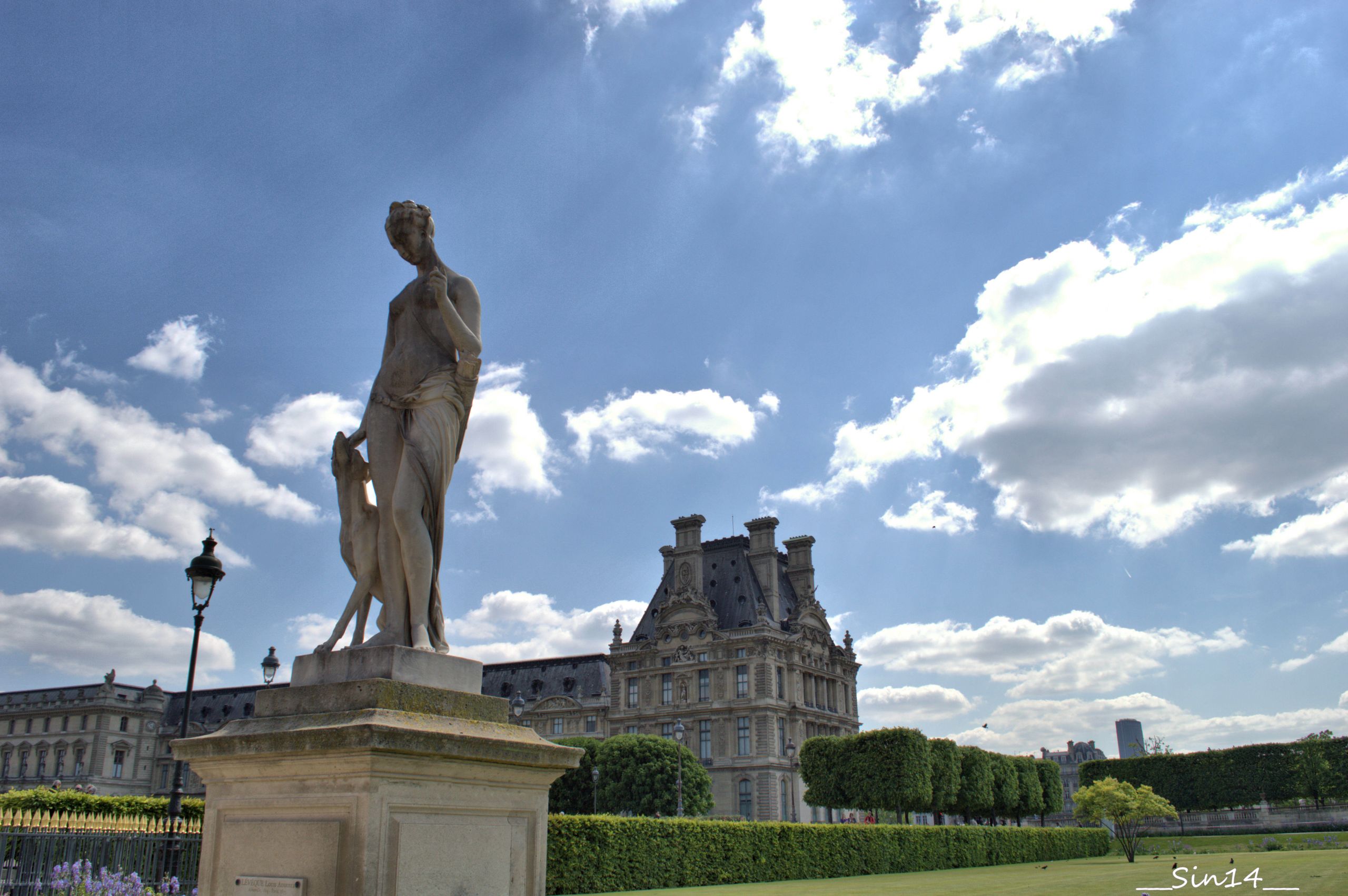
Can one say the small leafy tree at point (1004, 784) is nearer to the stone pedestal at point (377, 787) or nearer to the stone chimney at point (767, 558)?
the stone chimney at point (767, 558)

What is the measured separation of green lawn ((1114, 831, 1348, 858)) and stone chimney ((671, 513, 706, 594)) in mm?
33256

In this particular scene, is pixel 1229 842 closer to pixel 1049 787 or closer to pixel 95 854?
pixel 1049 787

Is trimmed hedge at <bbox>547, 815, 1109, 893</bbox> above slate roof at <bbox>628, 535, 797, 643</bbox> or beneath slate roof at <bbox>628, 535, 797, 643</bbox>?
beneath

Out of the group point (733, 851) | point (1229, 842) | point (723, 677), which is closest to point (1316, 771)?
point (1229, 842)

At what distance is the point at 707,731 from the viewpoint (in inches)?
2643

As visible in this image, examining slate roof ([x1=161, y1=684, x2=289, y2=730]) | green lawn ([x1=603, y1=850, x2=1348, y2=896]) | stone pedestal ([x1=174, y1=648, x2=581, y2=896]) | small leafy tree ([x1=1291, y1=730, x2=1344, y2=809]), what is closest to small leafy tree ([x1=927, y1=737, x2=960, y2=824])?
green lawn ([x1=603, y1=850, x2=1348, y2=896])

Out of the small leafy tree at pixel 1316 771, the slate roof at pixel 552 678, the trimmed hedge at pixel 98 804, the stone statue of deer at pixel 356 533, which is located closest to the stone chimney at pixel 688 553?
the slate roof at pixel 552 678

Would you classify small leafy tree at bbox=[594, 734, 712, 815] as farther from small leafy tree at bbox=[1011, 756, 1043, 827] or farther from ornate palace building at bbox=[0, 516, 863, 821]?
small leafy tree at bbox=[1011, 756, 1043, 827]

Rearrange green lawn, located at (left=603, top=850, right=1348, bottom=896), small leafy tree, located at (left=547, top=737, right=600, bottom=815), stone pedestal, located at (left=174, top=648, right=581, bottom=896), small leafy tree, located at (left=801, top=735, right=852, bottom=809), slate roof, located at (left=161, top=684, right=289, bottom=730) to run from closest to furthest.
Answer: stone pedestal, located at (left=174, top=648, right=581, bottom=896)
green lawn, located at (left=603, top=850, right=1348, bottom=896)
small leafy tree, located at (left=801, top=735, right=852, bottom=809)
small leafy tree, located at (left=547, top=737, right=600, bottom=815)
slate roof, located at (left=161, top=684, right=289, bottom=730)

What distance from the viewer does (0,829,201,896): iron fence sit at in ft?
37.1

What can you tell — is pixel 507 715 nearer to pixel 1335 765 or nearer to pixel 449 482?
pixel 449 482

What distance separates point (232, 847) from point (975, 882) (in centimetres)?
2689

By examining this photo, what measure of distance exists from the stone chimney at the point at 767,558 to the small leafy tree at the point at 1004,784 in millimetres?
19465

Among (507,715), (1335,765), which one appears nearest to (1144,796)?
(1335,765)
